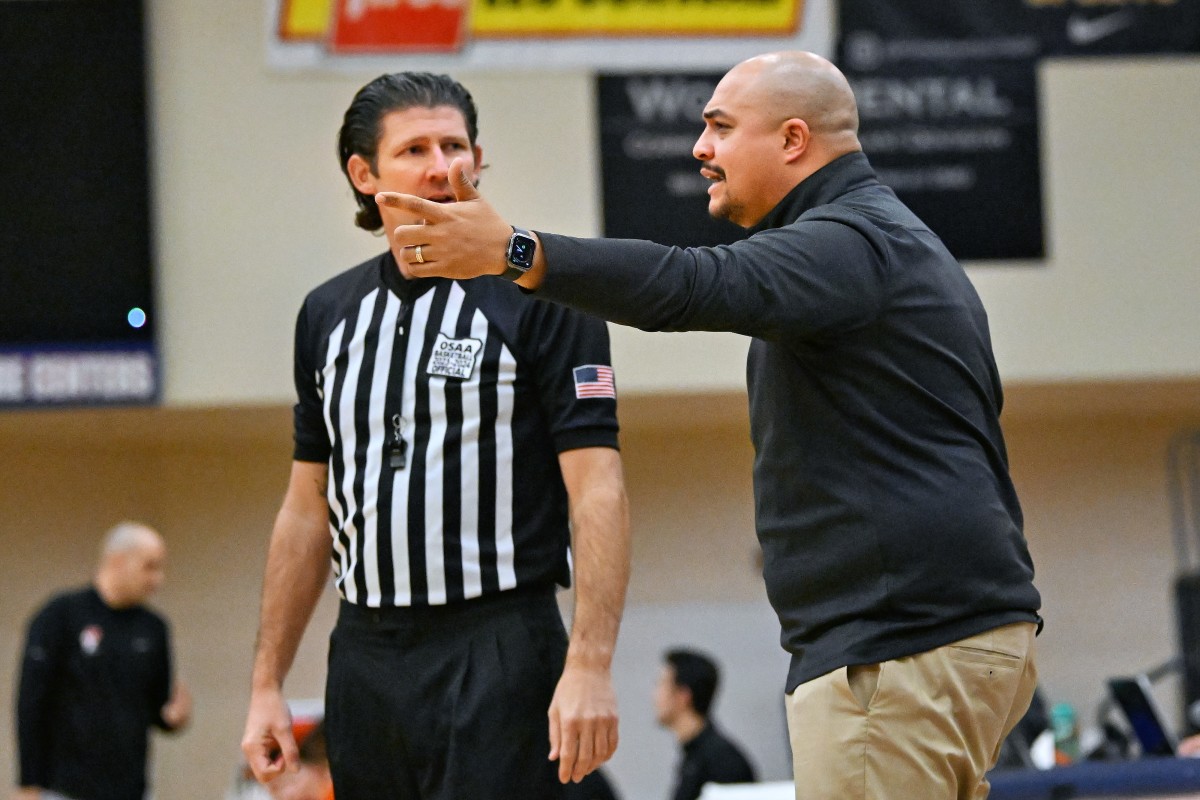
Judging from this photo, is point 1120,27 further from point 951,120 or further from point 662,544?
point 662,544

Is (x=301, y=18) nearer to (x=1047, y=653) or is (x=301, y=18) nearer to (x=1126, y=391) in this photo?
(x=1126, y=391)

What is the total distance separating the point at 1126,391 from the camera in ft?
24.8

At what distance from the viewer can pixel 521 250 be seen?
186 centimetres

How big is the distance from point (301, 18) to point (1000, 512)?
17.1 ft

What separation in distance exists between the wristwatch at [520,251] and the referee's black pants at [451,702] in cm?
76

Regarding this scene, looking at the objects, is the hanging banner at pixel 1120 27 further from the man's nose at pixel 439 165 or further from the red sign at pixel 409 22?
the man's nose at pixel 439 165

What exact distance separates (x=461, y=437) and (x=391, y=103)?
0.59 meters

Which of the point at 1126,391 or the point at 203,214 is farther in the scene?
the point at 1126,391

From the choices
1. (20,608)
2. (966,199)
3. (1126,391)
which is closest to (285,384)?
(20,608)

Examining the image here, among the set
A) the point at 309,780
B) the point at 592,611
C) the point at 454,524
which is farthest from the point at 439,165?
the point at 309,780

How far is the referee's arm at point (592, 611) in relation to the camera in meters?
2.29

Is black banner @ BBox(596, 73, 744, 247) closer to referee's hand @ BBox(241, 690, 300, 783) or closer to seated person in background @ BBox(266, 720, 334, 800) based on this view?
seated person in background @ BBox(266, 720, 334, 800)

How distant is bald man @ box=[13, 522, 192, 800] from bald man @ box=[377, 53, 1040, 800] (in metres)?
4.63

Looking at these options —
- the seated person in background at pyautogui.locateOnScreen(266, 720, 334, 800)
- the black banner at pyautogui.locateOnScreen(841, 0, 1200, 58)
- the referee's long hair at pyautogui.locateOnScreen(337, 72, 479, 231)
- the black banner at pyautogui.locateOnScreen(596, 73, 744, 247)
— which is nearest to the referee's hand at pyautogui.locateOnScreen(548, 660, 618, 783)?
the referee's long hair at pyautogui.locateOnScreen(337, 72, 479, 231)
